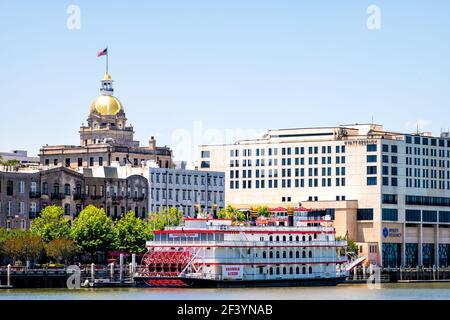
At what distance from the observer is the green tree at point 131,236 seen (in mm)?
110000

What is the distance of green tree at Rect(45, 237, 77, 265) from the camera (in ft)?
338

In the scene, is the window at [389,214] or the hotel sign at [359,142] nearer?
the window at [389,214]

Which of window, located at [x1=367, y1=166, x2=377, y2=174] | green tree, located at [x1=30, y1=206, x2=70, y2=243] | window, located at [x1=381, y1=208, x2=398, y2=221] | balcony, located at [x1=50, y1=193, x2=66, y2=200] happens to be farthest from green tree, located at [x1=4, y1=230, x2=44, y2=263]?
window, located at [x1=367, y1=166, x2=377, y2=174]

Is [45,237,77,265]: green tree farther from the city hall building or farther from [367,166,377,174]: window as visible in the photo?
[367,166,377,174]: window

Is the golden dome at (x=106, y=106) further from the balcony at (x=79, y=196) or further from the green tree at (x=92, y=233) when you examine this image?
the green tree at (x=92, y=233)

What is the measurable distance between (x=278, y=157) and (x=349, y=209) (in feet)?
50.0

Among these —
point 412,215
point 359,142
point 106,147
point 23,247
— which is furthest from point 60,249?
point 412,215

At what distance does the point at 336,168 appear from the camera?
150 m

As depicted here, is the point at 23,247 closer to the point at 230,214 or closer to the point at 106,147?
the point at 230,214

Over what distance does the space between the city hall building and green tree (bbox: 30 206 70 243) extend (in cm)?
4359

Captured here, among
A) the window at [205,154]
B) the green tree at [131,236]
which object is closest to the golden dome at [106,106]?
the window at [205,154]

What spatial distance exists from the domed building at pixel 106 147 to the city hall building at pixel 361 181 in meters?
11.2

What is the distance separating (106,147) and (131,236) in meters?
37.2
